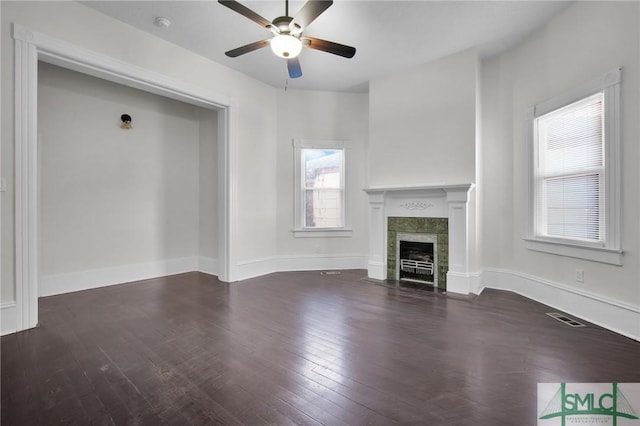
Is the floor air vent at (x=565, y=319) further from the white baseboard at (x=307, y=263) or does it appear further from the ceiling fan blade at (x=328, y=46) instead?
the ceiling fan blade at (x=328, y=46)

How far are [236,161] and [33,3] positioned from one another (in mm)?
2484

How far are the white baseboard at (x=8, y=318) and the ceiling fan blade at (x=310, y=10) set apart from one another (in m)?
3.45

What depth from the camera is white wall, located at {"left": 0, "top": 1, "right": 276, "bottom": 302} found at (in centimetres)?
254

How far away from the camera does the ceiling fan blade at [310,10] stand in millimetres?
2199

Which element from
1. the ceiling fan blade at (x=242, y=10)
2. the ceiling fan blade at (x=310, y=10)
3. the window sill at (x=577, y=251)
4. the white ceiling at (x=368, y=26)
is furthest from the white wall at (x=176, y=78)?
the window sill at (x=577, y=251)

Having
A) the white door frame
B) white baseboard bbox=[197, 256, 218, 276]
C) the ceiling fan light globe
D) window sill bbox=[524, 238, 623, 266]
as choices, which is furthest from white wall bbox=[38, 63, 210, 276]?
window sill bbox=[524, 238, 623, 266]

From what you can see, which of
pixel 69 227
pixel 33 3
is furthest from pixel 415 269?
pixel 33 3

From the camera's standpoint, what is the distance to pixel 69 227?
381cm

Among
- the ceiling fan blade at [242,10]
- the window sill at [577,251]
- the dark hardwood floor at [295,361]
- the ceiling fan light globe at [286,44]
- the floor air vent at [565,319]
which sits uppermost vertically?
the ceiling fan blade at [242,10]

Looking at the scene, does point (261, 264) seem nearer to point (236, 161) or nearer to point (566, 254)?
point (236, 161)

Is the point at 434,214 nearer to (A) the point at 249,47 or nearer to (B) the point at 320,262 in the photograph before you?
(B) the point at 320,262

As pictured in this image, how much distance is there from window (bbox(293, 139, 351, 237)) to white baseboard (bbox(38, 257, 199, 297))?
2.21 meters

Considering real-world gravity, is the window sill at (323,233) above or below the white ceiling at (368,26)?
below

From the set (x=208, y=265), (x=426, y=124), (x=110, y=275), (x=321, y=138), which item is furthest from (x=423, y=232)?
(x=110, y=275)
